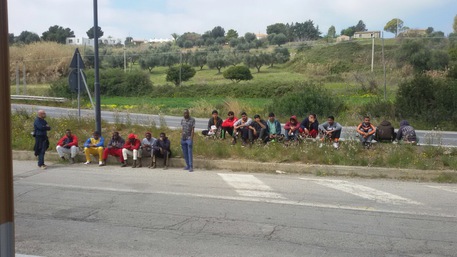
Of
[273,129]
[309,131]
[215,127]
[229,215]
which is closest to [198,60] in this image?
[215,127]

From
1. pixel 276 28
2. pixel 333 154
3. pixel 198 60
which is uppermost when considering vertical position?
pixel 276 28

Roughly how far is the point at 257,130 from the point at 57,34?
348 feet

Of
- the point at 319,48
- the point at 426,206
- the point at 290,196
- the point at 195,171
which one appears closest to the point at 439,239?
the point at 426,206

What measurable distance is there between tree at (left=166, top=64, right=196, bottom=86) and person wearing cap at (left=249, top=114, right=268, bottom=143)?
4546 cm

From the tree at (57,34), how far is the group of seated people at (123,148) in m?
102

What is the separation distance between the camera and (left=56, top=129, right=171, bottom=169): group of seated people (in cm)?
1331

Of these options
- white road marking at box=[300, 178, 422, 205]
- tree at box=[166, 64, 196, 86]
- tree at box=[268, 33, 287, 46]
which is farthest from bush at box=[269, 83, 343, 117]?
tree at box=[268, 33, 287, 46]

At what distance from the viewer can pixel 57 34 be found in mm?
111062

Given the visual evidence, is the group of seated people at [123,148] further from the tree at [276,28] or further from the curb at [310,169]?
the tree at [276,28]

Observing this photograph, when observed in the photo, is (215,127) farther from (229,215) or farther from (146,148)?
(229,215)

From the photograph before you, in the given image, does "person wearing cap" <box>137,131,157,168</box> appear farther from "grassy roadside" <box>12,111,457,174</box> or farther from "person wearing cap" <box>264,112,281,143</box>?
"person wearing cap" <box>264,112,281,143</box>

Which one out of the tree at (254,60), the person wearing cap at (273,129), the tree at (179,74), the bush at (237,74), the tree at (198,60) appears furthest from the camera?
the tree at (198,60)

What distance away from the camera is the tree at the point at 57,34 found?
4348 inches

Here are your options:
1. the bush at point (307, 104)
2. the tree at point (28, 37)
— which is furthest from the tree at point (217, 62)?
Result: the tree at point (28, 37)
